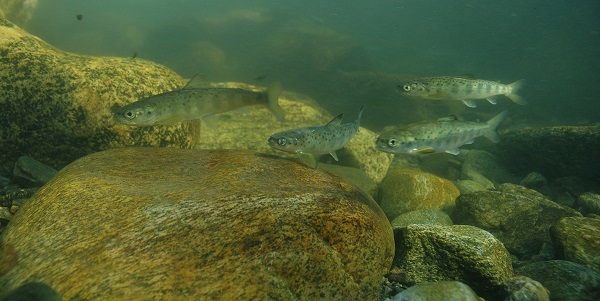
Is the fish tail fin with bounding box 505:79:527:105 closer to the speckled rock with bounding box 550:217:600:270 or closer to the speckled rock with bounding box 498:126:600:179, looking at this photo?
the speckled rock with bounding box 498:126:600:179

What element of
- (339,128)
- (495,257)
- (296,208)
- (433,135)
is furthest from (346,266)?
(433,135)

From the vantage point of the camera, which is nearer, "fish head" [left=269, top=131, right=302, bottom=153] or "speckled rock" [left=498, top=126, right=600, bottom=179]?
"fish head" [left=269, top=131, right=302, bottom=153]

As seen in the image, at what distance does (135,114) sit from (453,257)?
4489 mm

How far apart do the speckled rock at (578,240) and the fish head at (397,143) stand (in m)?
2.20

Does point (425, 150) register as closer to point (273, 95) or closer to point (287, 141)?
point (287, 141)

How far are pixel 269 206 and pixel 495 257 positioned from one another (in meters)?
2.24

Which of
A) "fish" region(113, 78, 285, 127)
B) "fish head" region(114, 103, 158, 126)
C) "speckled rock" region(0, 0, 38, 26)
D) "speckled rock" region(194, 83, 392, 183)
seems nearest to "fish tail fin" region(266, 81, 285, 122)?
"fish" region(113, 78, 285, 127)

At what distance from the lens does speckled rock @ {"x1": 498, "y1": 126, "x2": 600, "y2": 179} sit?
739 centimetres

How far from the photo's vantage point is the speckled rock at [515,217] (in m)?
4.73

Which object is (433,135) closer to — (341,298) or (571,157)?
(341,298)

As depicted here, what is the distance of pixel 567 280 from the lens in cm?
280

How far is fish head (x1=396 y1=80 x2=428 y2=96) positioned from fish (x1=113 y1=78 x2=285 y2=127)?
319cm

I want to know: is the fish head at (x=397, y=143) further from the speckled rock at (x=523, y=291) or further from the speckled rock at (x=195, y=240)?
the speckled rock at (x=523, y=291)

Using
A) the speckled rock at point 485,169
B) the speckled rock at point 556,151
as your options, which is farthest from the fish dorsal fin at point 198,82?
the speckled rock at point 556,151
